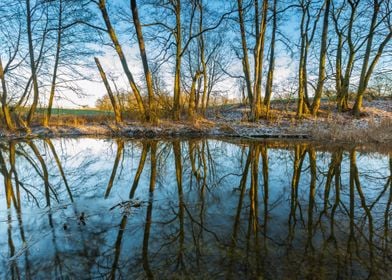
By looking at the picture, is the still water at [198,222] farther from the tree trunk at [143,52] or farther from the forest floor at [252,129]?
the tree trunk at [143,52]

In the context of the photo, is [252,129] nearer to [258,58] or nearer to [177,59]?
[258,58]

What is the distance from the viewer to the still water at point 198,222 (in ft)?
6.29

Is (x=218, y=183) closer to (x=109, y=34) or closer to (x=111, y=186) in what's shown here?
(x=111, y=186)

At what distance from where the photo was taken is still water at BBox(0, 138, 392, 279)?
192 cm

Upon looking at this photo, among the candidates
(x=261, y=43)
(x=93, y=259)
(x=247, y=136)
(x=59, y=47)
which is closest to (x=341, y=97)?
(x=261, y=43)

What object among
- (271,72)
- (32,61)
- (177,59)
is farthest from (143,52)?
(271,72)

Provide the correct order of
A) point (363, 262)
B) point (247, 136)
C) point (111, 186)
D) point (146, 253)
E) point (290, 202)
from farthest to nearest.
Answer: point (247, 136)
point (111, 186)
point (290, 202)
point (146, 253)
point (363, 262)

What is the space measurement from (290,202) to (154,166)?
333 centimetres

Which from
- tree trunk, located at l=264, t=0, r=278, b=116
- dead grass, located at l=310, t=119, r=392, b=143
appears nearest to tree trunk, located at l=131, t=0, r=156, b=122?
tree trunk, located at l=264, t=0, r=278, b=116

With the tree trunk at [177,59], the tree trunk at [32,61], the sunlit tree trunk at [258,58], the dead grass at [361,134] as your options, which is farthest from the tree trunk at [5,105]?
the dead grass at [361,134]

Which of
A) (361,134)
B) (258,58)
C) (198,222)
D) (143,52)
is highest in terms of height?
(143,52)

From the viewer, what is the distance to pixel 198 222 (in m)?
2.73

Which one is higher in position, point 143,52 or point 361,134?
point 143,52

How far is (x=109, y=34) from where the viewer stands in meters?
13.3
